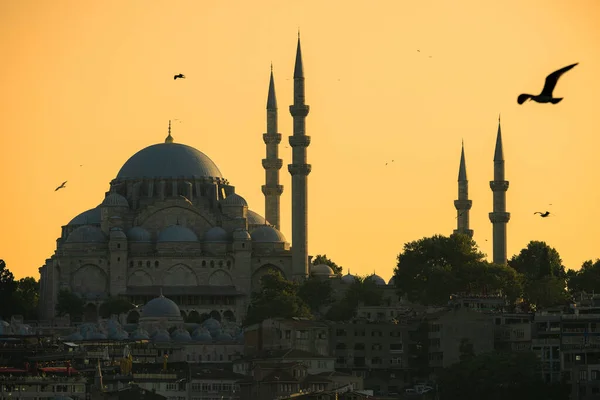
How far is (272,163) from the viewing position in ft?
456

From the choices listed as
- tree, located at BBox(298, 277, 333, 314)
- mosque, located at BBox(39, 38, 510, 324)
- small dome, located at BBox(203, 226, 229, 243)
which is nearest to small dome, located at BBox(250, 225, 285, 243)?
mosque, located at BBox(39, 38, 510, 324)

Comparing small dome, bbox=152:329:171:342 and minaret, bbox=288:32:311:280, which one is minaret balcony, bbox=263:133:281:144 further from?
small dome, bbox=152:329:171:342

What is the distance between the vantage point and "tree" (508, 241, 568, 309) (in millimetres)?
120875

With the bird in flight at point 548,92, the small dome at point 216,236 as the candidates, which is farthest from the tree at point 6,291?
the bird in flight at point 548,92

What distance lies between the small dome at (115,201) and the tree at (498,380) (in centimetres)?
5441

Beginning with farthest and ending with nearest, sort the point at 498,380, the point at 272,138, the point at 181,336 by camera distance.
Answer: the point at 272,138
the point at 181,336
the point at 498,380

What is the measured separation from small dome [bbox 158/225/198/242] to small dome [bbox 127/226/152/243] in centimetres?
83

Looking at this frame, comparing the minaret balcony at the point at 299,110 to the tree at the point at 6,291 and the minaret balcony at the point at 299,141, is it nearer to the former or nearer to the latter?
the minaret balcony at the point at 299,141

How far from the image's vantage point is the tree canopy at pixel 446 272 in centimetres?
12144

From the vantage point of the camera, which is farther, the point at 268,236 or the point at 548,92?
the point at 268,236

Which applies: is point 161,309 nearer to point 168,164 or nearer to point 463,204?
point 168,164

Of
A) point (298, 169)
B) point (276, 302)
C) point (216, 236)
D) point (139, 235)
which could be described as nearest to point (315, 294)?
point (298, 169)

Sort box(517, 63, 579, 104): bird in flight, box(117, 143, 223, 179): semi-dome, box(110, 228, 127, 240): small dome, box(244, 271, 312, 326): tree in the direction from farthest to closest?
box(117, 143, 223, 179): semi-dome
box(110, 228, 127, 240): small dome
box(244, 271, 312, 326): tree
box(517, 63, 579, 104): bird in flight

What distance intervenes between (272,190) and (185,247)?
23.1 feet
